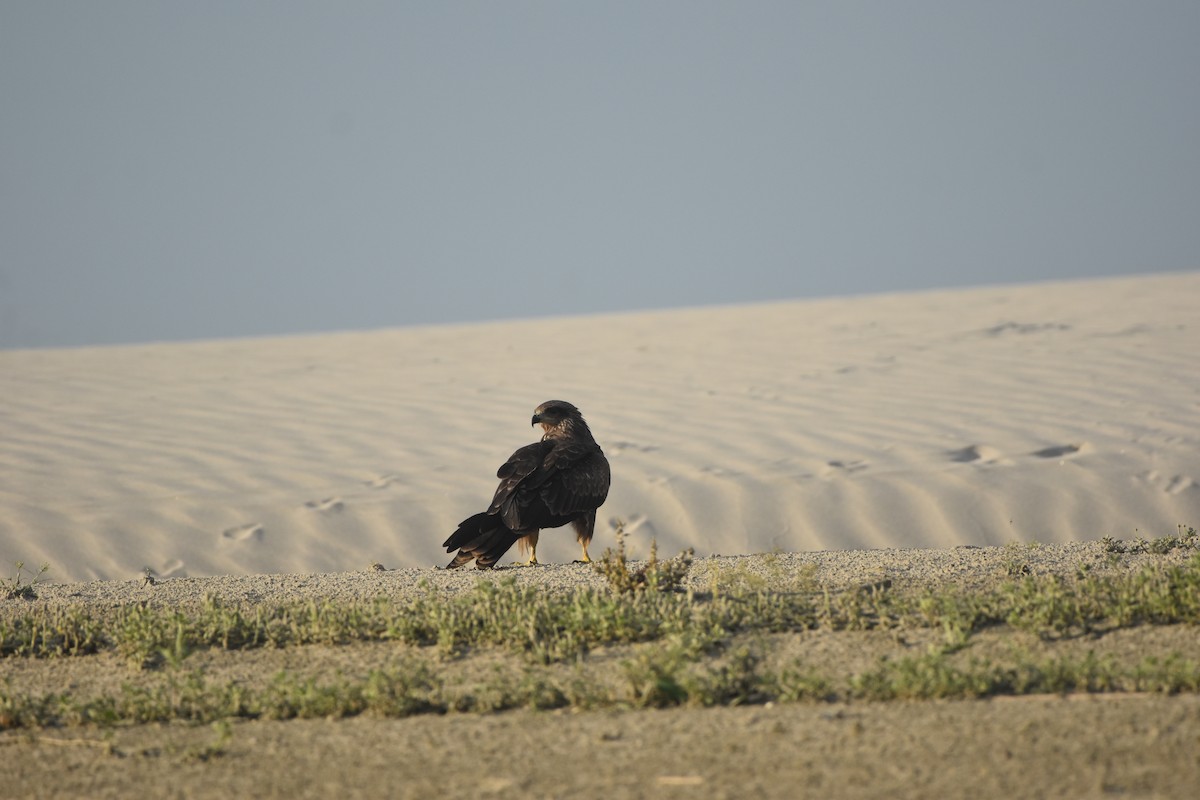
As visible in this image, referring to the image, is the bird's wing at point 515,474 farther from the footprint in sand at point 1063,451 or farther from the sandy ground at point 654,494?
the footprint in sand at point 1063,451

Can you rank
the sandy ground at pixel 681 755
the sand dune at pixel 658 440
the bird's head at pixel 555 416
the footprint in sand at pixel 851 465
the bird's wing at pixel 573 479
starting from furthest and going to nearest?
the footprint in sand at pixel 851 465 → the sand dune at pixel 658 440 → the bird's head at pixel 555 416 → the bird's wing at pixel 573 479 → the sandy ground at pixel 681 755

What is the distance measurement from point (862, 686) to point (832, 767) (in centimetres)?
59

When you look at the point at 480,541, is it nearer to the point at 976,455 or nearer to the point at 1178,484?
the point at 976,455

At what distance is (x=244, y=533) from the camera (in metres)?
8.77

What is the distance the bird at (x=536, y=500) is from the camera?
646cm

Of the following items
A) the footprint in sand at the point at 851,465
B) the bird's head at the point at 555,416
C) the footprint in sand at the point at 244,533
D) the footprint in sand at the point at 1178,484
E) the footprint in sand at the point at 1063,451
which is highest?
the bird's head at the point at 555,416

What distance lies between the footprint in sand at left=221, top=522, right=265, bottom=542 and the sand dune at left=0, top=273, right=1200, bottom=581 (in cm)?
2


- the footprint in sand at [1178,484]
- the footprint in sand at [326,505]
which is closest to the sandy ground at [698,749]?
the footprint in sand at [326,505]

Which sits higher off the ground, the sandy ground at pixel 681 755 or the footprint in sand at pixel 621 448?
the sandy ground at pixel 681 755

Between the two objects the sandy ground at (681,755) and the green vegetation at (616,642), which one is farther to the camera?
the green vegetation at (616,642)

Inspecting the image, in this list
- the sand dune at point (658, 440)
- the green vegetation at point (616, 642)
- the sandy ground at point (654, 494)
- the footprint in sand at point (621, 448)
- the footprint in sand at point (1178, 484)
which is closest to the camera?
the sandy ground at point (654, 494)

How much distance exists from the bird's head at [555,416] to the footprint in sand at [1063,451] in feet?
14.1

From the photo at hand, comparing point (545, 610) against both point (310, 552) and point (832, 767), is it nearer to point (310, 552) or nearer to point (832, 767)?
point (832, 767)

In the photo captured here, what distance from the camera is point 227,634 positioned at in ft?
15.6
